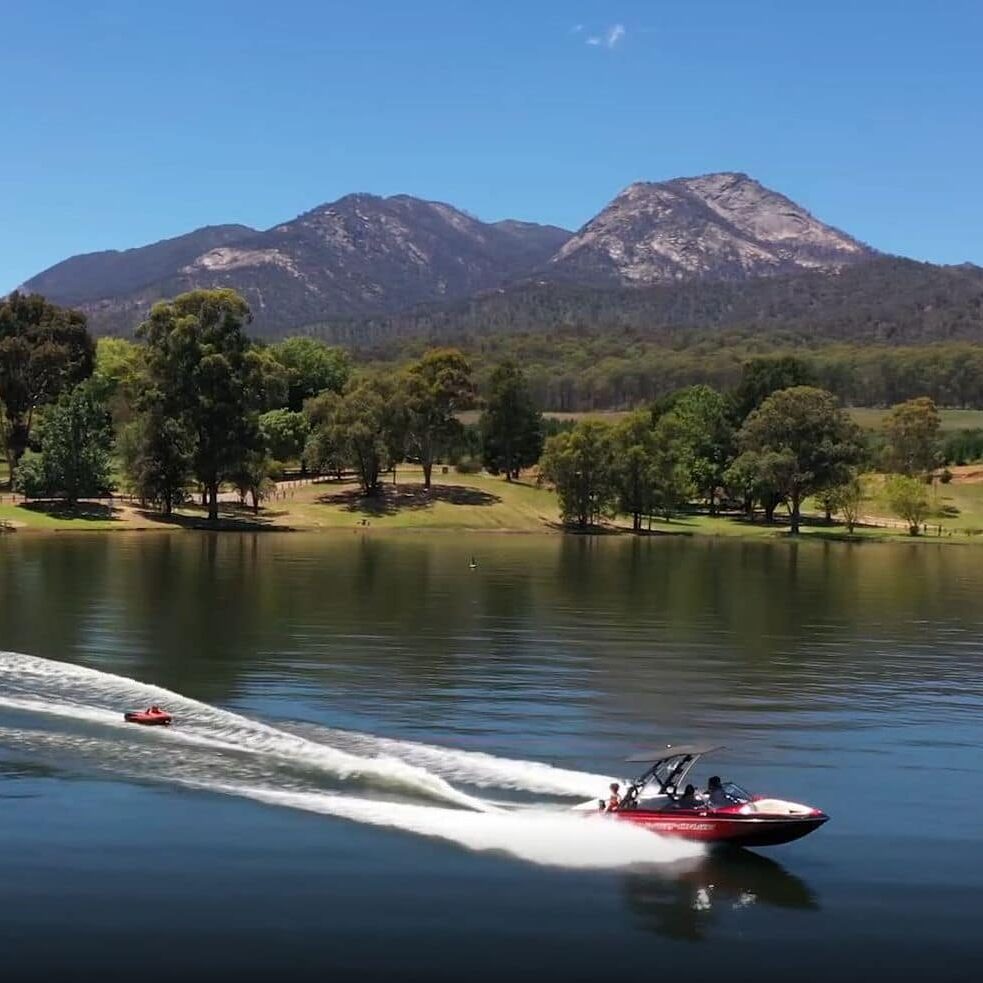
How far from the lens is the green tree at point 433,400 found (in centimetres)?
17125

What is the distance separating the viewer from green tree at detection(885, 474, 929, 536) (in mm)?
164375

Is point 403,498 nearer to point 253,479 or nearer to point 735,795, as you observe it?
point 253,479

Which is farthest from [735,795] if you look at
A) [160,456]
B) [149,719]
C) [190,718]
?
[160,456]

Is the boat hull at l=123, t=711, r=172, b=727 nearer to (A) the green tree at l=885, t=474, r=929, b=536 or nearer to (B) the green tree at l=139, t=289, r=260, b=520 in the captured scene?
(B) the green tree at l=139, t=289, r=260, b=520

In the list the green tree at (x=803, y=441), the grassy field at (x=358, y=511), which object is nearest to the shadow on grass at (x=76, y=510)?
the grassy field at (x=358, y=511)

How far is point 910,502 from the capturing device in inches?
6471

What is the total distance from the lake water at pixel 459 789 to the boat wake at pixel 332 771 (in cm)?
13

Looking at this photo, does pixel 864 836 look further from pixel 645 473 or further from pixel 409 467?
pixel 409 467

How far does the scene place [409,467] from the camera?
651ft

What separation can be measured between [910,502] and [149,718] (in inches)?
5669

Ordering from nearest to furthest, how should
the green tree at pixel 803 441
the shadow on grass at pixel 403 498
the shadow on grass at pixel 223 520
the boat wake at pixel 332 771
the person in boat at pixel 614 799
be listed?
the boat wake at pixel 332 771, the person in boat at pixel 614 799, the shadow on grass at pixel 223 520, the green tree at pixel 803 441, the shadow on grass at pixel 403 498

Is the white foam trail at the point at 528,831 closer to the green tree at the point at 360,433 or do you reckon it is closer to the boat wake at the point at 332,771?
the boat wake at the point at 332,771

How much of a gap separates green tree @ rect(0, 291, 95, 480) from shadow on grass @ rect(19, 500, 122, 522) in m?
15.9

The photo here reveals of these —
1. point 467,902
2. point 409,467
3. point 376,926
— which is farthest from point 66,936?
point 409,467
